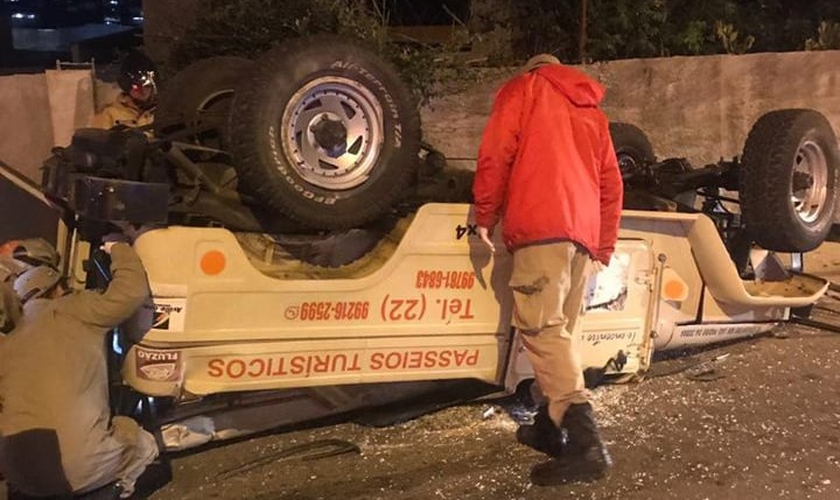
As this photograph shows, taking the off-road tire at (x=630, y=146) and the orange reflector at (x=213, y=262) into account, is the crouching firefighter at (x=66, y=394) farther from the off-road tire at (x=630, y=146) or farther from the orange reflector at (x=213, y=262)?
the off-road tire at (x=630, y=146)

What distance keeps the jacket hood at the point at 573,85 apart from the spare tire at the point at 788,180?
A: 1325 mm

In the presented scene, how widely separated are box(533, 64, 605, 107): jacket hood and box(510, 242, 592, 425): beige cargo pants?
2.14ft

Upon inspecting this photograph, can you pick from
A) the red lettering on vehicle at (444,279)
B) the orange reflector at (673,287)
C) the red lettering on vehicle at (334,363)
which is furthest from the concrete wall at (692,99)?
the red lettering on vehicle at (334,363)

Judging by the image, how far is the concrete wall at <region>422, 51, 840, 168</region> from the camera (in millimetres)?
7625

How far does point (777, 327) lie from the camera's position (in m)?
6.10

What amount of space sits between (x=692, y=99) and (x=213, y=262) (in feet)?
18.5

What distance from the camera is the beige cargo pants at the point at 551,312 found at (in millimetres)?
3768

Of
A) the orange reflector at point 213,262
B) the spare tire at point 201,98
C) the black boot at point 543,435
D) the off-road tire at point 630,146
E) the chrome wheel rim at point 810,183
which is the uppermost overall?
the spare tire at point 201,98

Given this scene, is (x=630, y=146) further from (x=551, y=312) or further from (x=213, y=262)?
(x=213, y=262)

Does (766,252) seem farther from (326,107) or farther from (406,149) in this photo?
(326,107)

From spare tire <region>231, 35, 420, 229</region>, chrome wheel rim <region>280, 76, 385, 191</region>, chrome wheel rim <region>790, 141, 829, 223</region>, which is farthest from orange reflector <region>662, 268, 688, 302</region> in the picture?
chrome wheel rim <region>280, 76, 385, 191</region>

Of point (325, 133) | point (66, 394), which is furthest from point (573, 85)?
point (66, 394)

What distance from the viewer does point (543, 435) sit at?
13.5 feet

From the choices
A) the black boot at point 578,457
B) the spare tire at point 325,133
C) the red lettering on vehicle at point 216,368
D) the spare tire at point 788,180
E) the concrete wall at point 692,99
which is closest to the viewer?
the spare tire at point 325,133
